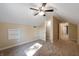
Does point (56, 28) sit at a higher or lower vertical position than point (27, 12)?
lower

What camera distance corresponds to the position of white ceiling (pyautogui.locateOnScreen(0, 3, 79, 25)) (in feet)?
5.22

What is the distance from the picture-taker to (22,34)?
5.61 ft

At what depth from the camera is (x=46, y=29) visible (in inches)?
67.4

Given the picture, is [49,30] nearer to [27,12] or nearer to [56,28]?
[56,28]

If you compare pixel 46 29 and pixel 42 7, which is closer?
pixel 42 7

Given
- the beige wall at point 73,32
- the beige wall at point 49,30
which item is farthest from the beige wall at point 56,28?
the beige wall at point 73,32

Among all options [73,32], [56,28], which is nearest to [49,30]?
[56,28]

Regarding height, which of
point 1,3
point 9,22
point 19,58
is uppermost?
point 1,3

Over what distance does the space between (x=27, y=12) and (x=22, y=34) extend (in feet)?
1.11

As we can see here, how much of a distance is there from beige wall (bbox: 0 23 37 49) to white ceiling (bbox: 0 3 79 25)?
0.07m

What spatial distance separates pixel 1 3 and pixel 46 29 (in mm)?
736

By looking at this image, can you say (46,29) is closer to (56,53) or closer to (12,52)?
(56,53)

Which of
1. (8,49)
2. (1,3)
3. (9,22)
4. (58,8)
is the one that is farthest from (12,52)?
(58,8)

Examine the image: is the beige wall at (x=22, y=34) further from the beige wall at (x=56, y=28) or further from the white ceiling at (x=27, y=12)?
the beige wall at (x=56, y=28)
